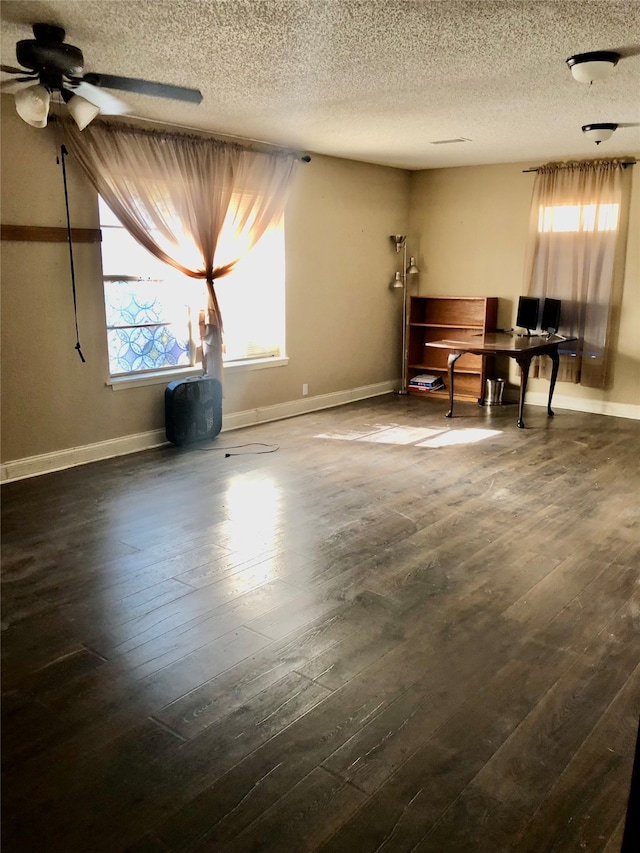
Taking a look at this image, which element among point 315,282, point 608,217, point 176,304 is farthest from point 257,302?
point 608,217

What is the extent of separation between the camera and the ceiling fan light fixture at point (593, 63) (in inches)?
128

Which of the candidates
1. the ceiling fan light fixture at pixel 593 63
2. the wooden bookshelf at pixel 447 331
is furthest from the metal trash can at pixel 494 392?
the ceiling fan light fixture at pixel 593 63

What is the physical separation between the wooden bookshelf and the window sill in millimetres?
1963

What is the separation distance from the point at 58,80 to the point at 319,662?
2.88 metres

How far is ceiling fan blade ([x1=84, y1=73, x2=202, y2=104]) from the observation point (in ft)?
9.98

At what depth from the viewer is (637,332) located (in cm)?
643

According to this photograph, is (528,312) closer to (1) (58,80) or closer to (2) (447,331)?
(2) (447,331)

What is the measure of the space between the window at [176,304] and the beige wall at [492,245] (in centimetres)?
225

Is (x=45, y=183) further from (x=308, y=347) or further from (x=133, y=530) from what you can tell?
(x=308, y=347)

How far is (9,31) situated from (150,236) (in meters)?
2.06

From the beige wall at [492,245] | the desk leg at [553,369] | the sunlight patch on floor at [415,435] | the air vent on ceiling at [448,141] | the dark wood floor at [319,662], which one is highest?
the air vent on ceiling at [448,141]

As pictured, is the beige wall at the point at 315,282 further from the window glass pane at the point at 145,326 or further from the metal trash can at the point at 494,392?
the metal trash can at the point at 494,392

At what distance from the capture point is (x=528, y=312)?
21.9 feet

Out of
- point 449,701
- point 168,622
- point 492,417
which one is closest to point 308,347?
point 492,417
